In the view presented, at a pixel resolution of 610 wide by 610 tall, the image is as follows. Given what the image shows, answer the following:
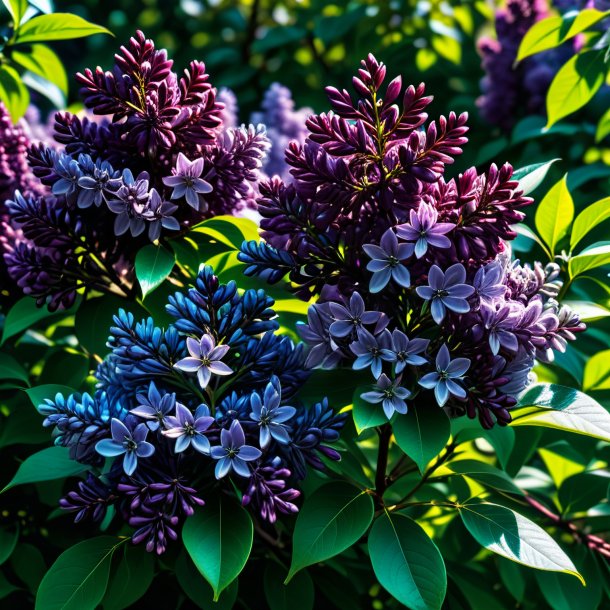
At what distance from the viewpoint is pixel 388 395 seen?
1340 mm

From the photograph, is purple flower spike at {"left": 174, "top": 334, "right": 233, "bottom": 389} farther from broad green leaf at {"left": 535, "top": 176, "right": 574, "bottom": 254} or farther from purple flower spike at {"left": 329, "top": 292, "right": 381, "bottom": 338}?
broad green leaf at {"left": 535, "top": 176, "right": 574, "bottom": 254}

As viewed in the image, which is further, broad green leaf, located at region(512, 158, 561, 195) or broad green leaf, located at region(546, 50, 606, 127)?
broad green leaf, located at region(546, 50, 606, 127)

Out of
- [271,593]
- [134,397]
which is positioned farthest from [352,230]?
[271,593]

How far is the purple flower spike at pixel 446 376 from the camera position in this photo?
1.29 metres

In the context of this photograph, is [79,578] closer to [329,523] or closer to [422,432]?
[329,523]

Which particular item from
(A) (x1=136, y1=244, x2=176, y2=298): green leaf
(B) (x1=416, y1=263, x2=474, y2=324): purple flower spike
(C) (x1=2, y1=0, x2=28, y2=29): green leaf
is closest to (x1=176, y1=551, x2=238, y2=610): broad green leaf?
(A) (x1=136, y1=244, x2=176, y2=298): green leaf

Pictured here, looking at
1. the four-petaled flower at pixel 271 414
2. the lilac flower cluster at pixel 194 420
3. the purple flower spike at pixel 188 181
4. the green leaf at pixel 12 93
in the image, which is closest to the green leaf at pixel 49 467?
the lilac flower cluster at pixel 194 420

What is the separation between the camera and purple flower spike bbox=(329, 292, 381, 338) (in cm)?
132

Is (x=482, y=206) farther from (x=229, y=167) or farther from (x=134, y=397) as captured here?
(x=134, y=397)

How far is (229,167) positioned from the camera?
163 centimetres

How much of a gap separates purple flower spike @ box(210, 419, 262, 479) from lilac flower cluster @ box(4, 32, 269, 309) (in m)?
0.47

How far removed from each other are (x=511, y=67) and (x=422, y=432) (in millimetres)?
2084

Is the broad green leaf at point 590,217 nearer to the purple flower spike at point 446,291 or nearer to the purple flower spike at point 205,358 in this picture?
the purple flower spike at point 446,291

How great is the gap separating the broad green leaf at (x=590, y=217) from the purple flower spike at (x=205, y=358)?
0.82 meters
